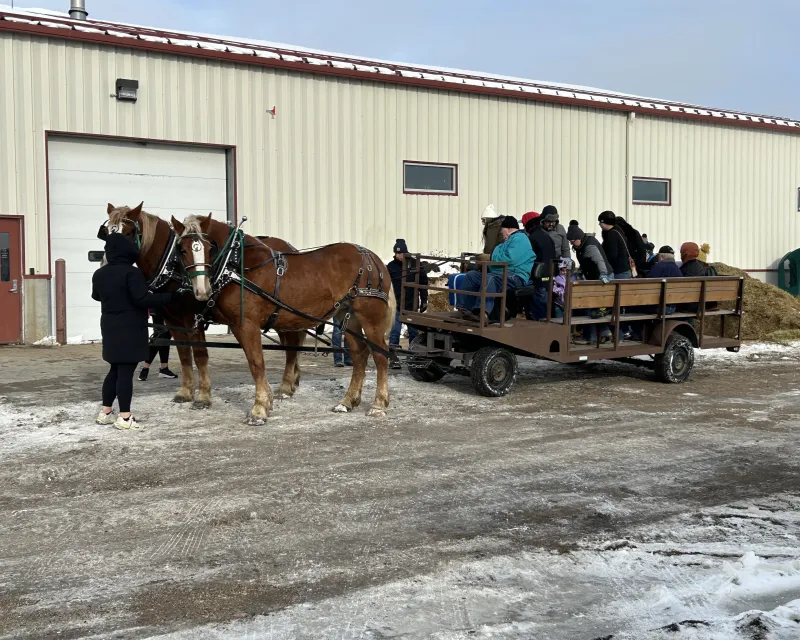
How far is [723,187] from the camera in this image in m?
22.2

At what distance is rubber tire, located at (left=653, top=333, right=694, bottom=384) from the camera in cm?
1077

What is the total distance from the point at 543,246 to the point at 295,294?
3.19m

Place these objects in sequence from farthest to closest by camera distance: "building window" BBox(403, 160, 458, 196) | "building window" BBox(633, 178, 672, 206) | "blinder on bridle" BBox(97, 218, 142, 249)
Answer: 1. "building window" BBox(633, 178, 672, 206)
2. "building window" BBox(403, 160, 458, 196)
3. "blinder on bridle" BBox(97, 218, 142, 249)

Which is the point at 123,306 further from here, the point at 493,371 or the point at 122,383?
the point at 493,371

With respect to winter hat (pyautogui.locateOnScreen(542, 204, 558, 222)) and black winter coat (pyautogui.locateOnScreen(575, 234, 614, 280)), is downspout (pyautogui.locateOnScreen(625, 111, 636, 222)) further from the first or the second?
winter hat (pyautogui.locateOnScreen(542, 204, 558, 222))

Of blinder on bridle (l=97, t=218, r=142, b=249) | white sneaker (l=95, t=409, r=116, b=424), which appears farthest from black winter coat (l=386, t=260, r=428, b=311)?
white sneaker (l=95, t=409, r=116, b=424)

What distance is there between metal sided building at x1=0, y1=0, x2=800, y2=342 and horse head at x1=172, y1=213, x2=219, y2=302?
22.7 ft

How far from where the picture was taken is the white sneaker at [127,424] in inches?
302

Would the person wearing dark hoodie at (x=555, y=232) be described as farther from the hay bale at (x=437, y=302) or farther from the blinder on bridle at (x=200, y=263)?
the hay bale at (x=437, y=302)

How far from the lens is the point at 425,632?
378 cm

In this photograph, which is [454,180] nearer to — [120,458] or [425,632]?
[120,458]

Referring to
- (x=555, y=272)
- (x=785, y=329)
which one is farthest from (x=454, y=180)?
(x=555, y=272)

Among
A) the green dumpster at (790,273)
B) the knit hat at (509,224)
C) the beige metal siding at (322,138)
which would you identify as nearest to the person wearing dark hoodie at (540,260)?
the knit hat at (509,224)

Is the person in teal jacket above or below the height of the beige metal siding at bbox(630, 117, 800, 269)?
below
